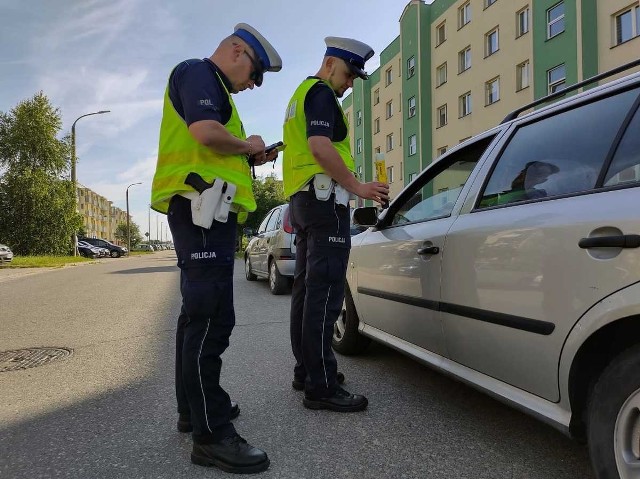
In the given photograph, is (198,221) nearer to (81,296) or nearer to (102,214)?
(81,296)

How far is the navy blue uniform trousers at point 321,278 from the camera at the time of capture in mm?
2967

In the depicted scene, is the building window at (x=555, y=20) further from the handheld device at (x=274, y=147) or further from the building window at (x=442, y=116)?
the handheld device at (x=274, y=147)

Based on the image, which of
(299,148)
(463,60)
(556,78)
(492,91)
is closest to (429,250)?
(299,148)

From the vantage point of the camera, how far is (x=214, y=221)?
2.30m

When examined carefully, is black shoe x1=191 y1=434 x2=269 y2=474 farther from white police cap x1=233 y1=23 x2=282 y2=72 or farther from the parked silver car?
the parked silver car

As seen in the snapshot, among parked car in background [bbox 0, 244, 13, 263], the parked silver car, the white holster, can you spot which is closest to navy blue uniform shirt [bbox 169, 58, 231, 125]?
the white holster

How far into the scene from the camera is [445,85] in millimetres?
27344

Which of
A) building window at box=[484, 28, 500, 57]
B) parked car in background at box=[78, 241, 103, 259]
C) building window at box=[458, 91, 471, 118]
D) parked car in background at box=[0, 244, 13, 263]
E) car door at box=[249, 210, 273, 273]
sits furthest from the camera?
parked car in background at box=[78, 241, 103, 259]

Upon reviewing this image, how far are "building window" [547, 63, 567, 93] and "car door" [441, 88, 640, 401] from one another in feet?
62.5

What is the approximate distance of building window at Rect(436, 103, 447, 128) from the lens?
90.7 ft

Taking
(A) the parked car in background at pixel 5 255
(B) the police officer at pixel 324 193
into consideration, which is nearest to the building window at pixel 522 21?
(B) the police officer at pixel 324 193

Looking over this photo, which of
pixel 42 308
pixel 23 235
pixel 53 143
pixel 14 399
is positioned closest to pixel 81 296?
pixel 42 308

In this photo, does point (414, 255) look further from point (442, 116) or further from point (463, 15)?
point (442, 116)

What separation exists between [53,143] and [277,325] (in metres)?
33.2
